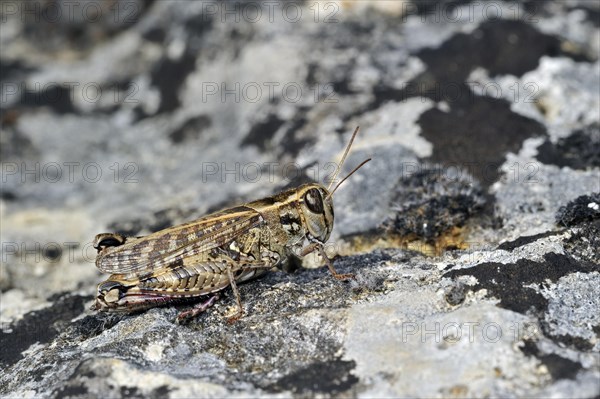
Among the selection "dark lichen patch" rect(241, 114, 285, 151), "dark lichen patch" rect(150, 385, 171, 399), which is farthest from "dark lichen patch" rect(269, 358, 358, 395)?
"dark lichen patch" rect(241, 114, 285, 151)

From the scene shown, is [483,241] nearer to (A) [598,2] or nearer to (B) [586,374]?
(B) [586,374]

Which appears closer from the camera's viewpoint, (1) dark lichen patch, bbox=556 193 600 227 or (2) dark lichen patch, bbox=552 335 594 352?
(2) dark lichen patch, bbox=552 335 594 352

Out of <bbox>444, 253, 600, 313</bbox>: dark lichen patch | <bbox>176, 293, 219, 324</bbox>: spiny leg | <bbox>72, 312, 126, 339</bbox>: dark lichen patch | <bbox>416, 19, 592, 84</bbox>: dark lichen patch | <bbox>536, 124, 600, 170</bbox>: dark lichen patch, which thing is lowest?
<bbox>72, 312, 126, 339</bbox>: dark lichen patch

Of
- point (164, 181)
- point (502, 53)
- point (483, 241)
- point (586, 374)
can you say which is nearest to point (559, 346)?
point (586, 374)

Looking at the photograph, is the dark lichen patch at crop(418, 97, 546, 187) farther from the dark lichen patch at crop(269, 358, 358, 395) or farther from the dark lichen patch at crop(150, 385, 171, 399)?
the dark lichen patch at crop(150, 385, 171, 399)

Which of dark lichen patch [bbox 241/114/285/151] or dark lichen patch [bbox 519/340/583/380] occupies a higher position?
dark lichen patch [bbox 241/114/285/151]

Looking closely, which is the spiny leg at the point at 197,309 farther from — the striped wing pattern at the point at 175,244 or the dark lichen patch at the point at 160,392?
the dark lichen patch at the point at 160,392
